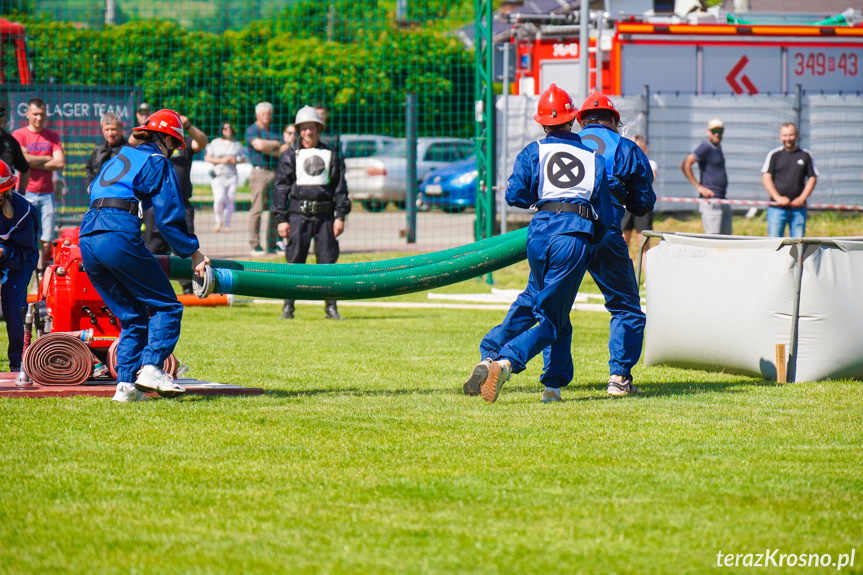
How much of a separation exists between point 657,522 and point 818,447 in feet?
5.89

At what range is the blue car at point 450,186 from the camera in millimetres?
22953

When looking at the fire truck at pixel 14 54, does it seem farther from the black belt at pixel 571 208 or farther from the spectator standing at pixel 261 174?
the black belt at pixel 571 208

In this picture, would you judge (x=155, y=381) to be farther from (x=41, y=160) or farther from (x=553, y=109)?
(x=41, y=160)

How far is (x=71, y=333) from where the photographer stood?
23.7 ft

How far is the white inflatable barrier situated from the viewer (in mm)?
7738

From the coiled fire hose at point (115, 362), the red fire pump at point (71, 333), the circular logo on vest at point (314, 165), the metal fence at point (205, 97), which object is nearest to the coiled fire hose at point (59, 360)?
the red fire pump at point (71, 333)

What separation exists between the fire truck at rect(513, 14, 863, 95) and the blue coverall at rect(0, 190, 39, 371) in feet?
41.2

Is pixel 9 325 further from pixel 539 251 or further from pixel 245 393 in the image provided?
pixel 539 251

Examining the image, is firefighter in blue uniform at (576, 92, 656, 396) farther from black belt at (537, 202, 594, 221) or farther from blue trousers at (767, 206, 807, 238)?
blue trousers at (767, 206, 807, 238)

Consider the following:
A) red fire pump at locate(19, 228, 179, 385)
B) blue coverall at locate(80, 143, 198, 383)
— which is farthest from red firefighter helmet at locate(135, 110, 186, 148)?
red fire pump at locate(19, 228, 179, 385)

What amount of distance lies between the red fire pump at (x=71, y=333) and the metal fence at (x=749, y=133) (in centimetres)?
1210

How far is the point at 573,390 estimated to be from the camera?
7.62m

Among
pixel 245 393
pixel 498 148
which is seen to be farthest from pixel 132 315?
pixel 498 148

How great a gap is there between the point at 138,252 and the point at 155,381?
790mm
